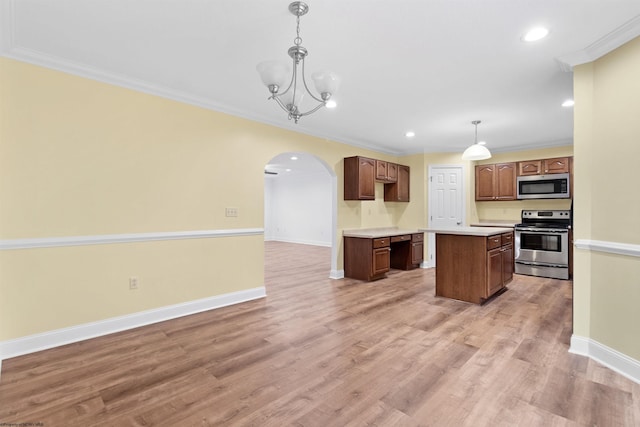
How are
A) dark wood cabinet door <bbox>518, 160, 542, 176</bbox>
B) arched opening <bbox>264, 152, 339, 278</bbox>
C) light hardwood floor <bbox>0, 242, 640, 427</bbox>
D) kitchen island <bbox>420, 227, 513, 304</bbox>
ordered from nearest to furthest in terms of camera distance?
light hardwood floor <bbox>0, 242, 640, 427</bbox> → kitchen island <bbox>420, 227, 513, 304</bbox> → dark wood cabinet door <bbox>518, 160, 542, 176</bbox> → arched opening <bbox>264, 152, 339, 278</bbox>

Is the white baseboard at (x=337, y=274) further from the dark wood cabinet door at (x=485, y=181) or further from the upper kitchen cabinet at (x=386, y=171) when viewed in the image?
the dark wood cabinet door at (x=485, y=181)

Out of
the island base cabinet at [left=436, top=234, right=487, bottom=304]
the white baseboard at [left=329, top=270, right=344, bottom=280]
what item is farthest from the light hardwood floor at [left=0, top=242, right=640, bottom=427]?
the white baseboard at [left=329, top=270, right=344, bottom=280]

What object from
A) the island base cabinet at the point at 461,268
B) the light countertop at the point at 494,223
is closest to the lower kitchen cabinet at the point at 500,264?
the island base cabinet at the point at 461,268

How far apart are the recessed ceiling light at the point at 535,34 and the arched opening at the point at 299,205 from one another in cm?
706

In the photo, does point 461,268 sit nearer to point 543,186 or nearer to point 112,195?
point 543,186

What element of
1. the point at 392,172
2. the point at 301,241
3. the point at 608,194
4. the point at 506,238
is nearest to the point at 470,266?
the point at 506,238

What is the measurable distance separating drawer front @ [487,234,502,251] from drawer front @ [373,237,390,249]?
5.80ft

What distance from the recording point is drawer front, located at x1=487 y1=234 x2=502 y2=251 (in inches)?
155

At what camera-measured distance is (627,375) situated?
2.24 meters

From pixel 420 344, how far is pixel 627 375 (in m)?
1.45

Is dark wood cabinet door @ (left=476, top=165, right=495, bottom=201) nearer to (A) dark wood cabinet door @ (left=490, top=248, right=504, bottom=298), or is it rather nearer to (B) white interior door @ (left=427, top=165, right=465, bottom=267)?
(B) white interior door @ (left=427, top=165, right=465, bottom=267)

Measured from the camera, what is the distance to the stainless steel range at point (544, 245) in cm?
531

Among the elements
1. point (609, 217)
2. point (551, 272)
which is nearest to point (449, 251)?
point (609, 217)

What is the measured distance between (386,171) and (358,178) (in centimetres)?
95
